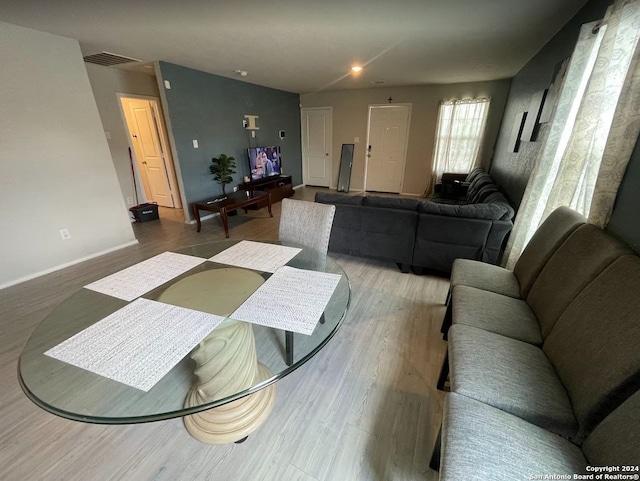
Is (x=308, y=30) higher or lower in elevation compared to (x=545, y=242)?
higher

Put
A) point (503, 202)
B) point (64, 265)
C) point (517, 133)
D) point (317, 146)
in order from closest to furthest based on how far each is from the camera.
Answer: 1. point (503, 202)
2. point (64, 265)
3. point (517, 133)
4. point (317, 146)

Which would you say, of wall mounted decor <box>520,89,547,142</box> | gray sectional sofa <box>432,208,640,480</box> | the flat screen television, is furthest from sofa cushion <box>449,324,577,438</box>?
the flat screen television

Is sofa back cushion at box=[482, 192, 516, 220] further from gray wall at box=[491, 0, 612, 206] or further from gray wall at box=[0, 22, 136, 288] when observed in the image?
gray wall at box=[0, 22, 136, 288]

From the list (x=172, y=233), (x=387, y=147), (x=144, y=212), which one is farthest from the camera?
(x=387, y=147)

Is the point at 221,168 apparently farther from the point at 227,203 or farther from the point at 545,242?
the point at 545,242

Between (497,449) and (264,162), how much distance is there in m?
5.48

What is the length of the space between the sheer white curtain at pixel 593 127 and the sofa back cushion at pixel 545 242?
0.30 ft

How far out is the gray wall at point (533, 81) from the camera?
2.00 meters

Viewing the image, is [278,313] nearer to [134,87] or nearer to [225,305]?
[225,305]

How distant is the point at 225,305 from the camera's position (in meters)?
1.11

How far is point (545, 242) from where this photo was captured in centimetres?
162

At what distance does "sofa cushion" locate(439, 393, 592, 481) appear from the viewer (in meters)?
0.75

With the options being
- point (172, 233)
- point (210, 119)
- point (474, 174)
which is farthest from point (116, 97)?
point (474, 174)

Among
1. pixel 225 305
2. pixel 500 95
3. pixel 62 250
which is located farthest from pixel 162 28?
pixel 500 95
